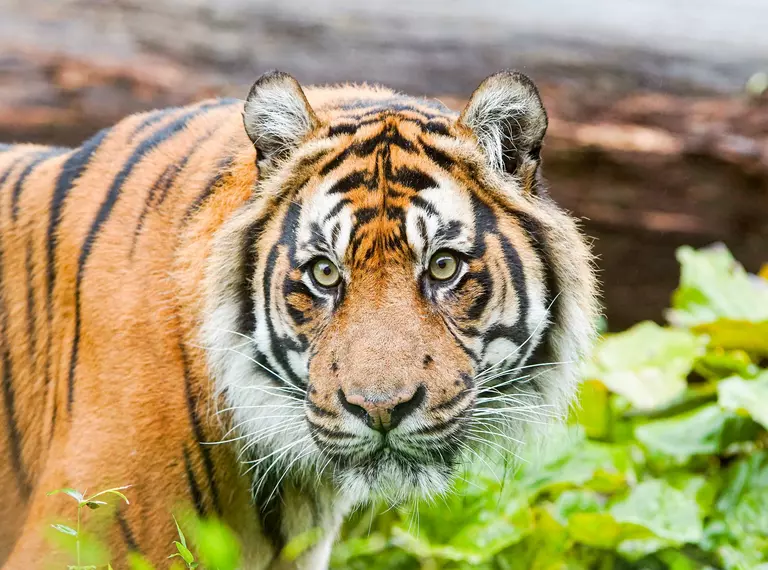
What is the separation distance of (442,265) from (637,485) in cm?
161

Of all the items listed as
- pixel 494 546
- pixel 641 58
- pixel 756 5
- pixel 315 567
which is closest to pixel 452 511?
pixel 494 546

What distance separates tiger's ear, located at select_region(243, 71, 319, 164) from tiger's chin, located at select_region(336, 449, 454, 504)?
835 mm

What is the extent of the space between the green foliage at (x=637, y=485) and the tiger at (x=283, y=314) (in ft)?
2.00

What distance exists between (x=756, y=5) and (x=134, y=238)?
17.3 feet

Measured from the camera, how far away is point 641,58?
5965 mm

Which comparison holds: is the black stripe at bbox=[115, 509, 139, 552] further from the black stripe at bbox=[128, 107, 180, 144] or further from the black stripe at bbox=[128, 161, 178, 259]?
the black stripe at bbox=[128, 107, 180, 144]

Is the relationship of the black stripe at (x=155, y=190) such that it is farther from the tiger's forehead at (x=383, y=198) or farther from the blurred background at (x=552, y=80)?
the blurred background at (x=552, y=80)

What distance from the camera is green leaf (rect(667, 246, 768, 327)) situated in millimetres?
4332

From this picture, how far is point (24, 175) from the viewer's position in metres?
3.04

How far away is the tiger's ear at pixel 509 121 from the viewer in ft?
8.37

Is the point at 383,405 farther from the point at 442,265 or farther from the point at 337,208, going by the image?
the point at 337,208

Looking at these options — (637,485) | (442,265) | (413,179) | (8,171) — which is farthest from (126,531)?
(637,485)

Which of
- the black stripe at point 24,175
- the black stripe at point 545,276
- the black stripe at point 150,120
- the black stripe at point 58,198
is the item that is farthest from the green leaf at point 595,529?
the black stripe at point 24,175

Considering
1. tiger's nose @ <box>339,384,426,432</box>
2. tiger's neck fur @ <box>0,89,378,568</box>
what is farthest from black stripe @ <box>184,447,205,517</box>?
tiger's nose @ <box>339,384,426,432</box>
